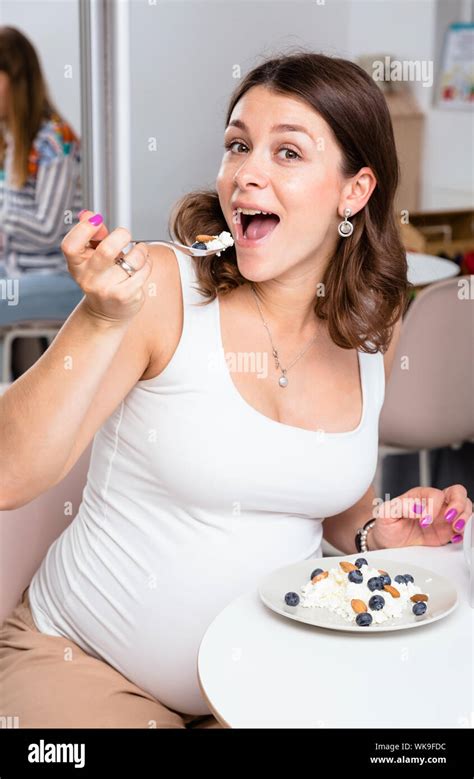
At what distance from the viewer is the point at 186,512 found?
50.2 inches

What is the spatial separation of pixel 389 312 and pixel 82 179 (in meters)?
1.65

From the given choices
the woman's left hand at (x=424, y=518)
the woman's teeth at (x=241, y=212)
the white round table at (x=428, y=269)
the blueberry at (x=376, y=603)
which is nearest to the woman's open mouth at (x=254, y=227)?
the woman's teeth at (x=241, y=212)

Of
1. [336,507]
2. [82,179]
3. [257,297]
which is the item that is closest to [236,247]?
[257,297]

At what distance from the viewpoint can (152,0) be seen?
115 inches

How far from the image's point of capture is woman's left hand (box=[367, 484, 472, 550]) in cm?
130

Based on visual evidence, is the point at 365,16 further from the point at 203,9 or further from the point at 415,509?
the point at 415,509

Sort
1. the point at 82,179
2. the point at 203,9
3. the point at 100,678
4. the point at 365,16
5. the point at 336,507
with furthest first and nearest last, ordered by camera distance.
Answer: the point at 365,16 < the point at 203,9 < the point at 82,179 < the point at 336,507 < the point at 100,678

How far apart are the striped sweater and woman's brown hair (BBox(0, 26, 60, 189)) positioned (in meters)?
0.05

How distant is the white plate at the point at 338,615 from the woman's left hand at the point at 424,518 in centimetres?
8

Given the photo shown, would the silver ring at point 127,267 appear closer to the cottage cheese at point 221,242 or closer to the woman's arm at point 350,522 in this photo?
the cottage cheese at point 221,242

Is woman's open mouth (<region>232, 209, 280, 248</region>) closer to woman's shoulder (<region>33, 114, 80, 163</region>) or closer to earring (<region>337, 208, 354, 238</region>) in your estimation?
earring (<region>337, 208, 354, 238</region>)

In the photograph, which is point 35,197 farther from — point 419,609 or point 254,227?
point 419,609

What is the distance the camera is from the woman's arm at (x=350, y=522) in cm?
146

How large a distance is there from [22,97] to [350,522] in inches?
82.1
